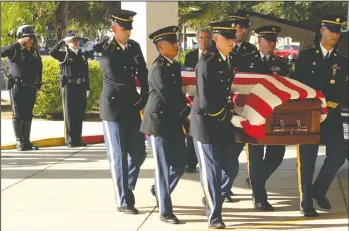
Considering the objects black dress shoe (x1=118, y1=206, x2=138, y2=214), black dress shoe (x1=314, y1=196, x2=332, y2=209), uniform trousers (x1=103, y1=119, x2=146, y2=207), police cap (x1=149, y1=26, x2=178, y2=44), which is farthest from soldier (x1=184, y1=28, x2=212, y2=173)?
black dress shoe (x1=314, y1=196, x2=332, y2=209)

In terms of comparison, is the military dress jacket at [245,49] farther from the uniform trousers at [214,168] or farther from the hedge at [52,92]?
the hedge at [52,92]

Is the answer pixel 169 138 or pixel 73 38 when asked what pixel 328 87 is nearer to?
pixel 169 138

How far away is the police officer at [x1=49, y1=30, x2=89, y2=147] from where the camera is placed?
10.8 metres

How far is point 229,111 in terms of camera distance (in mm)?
6121

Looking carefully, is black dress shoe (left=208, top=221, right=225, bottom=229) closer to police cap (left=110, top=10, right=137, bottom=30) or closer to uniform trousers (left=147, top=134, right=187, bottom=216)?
uniform trousers (left=147, top=134, right=187, bottom=216)

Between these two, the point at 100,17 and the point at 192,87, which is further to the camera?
the point at 100,17

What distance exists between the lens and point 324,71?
6.58 metres

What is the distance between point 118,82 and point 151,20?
4.07m

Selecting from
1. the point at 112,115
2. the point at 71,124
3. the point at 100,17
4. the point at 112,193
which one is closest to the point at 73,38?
the point at 71,124

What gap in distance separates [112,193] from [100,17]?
78.7 ft

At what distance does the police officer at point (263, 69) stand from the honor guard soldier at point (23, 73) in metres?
4.16

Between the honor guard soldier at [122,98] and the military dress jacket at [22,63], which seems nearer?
the honor guard soldier at [122,98]

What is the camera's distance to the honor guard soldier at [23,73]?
10.5 meters

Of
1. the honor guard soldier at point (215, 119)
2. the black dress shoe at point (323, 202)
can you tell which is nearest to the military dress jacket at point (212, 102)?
the honor guard soldier at point (215, 119)
